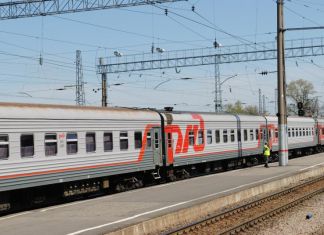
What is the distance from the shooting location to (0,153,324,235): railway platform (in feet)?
38.5

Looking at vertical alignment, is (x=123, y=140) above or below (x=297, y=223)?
above

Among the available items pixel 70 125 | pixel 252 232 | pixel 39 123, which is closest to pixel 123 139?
pixel 70 125

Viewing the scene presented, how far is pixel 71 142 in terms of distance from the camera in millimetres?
17156

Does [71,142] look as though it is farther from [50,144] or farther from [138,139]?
[138,139]

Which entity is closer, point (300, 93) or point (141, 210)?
point (141, 210)

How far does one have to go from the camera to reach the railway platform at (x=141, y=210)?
11750 mm

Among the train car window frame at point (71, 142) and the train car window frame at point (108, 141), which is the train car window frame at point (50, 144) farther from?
the train car window frame at point (108, 141)

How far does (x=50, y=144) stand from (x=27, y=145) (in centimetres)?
97

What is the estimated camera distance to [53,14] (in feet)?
82.7

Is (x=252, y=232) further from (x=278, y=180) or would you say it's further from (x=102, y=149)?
(x=278, y=180)

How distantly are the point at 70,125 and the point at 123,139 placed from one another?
10.4 ft

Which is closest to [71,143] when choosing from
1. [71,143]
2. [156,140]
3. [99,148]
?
[71,143]

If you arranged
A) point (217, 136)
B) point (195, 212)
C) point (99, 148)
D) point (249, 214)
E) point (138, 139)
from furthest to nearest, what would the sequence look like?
1. point (217, 136)
2. point (138, 139)
3. point (99, 148)
4. point (249, 214)
5. point (195, 212)

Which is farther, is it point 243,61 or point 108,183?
point 243,61
